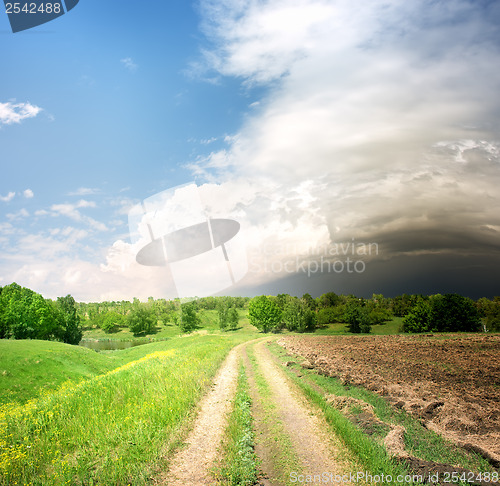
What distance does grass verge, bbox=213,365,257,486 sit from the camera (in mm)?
6580

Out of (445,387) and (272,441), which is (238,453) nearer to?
(272,441)

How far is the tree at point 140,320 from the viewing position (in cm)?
11125

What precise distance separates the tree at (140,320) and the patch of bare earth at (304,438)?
109740 millimetres

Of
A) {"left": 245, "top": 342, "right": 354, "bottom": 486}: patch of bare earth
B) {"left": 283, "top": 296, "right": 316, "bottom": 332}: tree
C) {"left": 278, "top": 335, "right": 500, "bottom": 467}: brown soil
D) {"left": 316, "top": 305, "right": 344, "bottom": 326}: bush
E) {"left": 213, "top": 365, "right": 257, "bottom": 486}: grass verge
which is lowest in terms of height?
{"left": 316, "top": 305, "right": 344, "bottom": 326}: bush

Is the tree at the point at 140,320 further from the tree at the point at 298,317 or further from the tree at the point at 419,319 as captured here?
the tree at the point at 419,319

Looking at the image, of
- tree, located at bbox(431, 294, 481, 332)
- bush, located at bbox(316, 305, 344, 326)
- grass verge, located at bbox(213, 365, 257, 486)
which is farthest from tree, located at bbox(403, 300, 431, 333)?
grass verge, located at bbox(213, 365, 257, 486)

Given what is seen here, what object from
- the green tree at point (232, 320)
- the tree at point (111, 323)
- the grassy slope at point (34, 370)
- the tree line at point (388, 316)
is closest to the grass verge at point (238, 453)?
the grassy slope at point (34, 370)

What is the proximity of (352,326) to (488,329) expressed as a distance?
1223 inches

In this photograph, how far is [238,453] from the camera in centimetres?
766

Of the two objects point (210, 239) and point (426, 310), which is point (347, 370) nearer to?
point (210, 239)

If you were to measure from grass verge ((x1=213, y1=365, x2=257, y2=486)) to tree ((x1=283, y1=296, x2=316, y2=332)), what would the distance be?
71491 millimetres

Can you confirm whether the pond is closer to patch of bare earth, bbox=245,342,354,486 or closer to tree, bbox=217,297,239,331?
tree, bbox=217,297,239,331

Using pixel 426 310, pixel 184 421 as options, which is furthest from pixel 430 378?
pixel 426 310

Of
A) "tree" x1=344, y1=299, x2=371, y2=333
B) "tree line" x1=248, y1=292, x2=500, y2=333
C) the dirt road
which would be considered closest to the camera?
the dirt road
